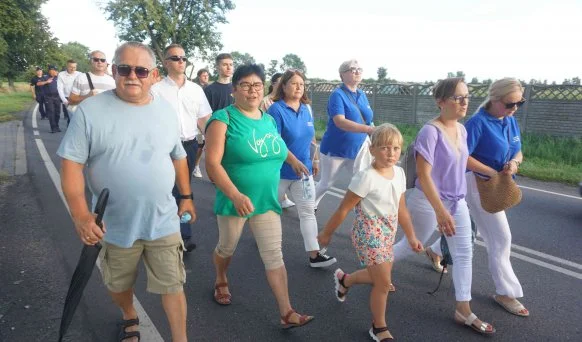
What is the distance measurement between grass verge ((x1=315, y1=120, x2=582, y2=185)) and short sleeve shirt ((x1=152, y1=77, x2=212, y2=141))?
274 inches

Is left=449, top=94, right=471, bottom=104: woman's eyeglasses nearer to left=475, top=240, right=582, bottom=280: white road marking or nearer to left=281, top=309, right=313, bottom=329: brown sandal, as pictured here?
left=281, top=309, right=313, bottom=329: brown sandal

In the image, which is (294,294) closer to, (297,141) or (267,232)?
(267,232)

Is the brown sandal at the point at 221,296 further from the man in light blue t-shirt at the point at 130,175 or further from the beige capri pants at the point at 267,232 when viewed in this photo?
the man in light blue t-shirt at the point at 130,175

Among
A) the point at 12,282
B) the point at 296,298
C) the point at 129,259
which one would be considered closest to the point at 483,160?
the point at 296,298

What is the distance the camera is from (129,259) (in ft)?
8.56

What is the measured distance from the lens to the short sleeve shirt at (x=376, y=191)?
110 inches

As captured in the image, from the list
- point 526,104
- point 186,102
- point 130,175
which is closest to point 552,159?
point 526,104

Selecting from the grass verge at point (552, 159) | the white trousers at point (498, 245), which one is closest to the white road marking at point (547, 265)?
the white trousers at point (498, 245)

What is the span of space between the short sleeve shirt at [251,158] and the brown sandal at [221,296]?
75 centimetres

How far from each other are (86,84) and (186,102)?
2.37 metres

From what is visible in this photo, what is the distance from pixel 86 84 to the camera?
19.7 feet

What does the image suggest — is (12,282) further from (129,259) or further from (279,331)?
(279,331)

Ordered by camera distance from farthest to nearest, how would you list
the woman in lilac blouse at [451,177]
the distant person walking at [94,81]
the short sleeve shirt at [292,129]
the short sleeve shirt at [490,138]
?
the distant person walking at [94,81] < the short sleeve shirt at [292,129] < the short sleeve shirt at [490,138] < the woman in lilac blouse at [451,177]

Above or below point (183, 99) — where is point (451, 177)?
below
